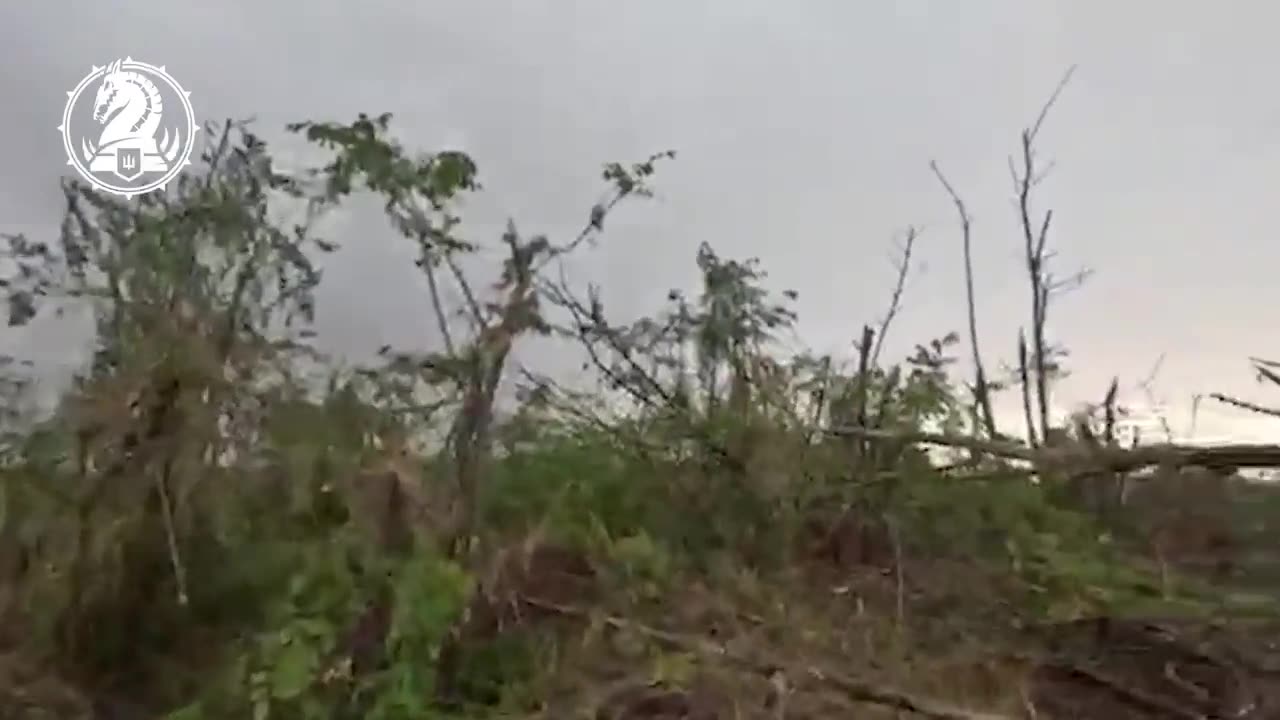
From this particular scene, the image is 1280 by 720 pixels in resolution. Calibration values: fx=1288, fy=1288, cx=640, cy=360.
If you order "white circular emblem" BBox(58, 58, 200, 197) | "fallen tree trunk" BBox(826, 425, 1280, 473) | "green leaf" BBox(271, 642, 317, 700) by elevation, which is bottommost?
"green leaf" BBox(271, 642, 317, 700)

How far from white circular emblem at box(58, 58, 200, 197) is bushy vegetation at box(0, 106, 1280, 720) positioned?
47 millimetres

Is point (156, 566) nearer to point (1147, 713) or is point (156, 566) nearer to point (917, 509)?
point (917, 509)

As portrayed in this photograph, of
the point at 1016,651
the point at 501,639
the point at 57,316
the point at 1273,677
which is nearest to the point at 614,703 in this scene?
the point at 501,639

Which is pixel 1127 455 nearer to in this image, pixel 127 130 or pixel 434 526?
pixel 434 526

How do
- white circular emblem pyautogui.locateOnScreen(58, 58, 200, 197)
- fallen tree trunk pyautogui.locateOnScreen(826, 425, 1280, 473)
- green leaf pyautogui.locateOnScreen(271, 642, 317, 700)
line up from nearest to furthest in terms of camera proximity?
fallen tree trunk pyautogui.locateOnScreen(826, 425, 1280, 473)
green leaf pyautogui.locateOnScreen(271, 642, 317, 700)
white circular emblem pyautogui.locateOnScreen(58, 58, 200, 197)

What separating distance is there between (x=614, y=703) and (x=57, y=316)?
41.6 inches

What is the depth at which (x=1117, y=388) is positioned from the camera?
97.4 inches

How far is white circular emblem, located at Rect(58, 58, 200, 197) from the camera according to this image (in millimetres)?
2006

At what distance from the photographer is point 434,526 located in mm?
1788

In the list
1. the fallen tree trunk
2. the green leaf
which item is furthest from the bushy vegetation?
the fallen tree trunk

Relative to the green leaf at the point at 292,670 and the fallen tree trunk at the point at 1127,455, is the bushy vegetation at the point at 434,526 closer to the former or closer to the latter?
the green leaf at the point at 292,670

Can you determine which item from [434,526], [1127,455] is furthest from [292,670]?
[1127,455]

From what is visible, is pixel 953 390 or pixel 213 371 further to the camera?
pixel 953 390

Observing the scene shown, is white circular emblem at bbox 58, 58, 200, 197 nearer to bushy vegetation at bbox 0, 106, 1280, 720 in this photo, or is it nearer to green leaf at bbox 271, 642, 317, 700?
bushy vegetation at bbox 0, 106, 1280, 720
